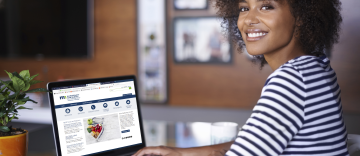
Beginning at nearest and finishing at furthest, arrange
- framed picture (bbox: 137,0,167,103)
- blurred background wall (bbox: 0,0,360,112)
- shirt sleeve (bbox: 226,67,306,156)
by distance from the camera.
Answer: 1. shirt sleeve (bbox: 226,67,306,156)
2. blurred background wall (bbox: 0,0,360,112)
3. framed picture (bbox: 137,0,167,103)

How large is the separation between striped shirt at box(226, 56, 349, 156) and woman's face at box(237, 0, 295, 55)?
0.14 meters

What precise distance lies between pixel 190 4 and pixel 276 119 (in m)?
2.54

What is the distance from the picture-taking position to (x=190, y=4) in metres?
3.19

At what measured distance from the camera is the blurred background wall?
285cm

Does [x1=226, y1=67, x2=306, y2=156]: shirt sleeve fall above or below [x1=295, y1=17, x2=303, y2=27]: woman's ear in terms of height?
below

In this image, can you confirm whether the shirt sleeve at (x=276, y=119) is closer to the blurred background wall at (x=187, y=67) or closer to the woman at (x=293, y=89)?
the woman at (x=293, y=89)

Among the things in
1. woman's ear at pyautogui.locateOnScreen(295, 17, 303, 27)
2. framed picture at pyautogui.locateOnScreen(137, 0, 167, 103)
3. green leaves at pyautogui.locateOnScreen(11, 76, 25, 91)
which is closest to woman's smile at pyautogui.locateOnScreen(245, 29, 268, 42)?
woman's ear at pyautogui.locateOnScreen(295, 17, 303, 27)

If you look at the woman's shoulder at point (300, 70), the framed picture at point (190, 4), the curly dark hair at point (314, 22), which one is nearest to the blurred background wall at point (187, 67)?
the framed picture at point (190, 4)

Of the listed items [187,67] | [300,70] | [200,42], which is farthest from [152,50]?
[300,70]

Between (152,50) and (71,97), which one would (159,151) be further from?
(152,50)

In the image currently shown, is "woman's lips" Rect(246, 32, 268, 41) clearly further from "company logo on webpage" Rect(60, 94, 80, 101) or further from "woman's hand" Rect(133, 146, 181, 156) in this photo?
"company logo on webpage" Rect(60, 94, 80, 101)

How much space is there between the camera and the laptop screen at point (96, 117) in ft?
3.62

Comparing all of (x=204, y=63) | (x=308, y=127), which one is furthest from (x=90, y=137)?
(x=204, y=63)

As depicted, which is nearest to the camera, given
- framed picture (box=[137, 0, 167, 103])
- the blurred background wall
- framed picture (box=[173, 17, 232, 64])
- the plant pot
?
the plant pot
